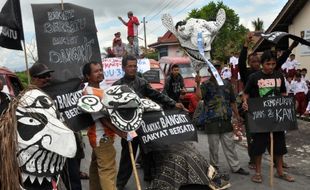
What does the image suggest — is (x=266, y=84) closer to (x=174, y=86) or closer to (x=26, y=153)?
(x=174, y=86)

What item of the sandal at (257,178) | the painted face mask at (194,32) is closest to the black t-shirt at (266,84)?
the painted face mask at (194,32)

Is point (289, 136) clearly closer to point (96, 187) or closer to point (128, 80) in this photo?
point (128, 80)

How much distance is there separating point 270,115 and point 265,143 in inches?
16.4

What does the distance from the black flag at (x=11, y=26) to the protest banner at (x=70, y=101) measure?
0.66 meters

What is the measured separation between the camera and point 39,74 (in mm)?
4453

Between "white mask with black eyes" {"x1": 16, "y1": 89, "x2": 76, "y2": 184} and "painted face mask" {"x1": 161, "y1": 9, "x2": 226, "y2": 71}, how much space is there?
3.92m

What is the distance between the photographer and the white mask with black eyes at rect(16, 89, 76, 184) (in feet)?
8.52

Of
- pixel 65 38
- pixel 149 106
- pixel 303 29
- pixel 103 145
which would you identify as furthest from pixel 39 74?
pixel 303 29

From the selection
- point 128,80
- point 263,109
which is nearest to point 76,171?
point 128,80

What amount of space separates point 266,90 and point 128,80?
1999 mm

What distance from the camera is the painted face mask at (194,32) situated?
6.43m

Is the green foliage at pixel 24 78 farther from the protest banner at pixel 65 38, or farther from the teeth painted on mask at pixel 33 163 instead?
the teeth painted on mask at pixel 33 163

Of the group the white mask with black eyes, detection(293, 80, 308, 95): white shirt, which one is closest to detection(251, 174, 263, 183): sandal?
the white mask with black eyes

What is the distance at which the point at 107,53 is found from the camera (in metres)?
12.9
